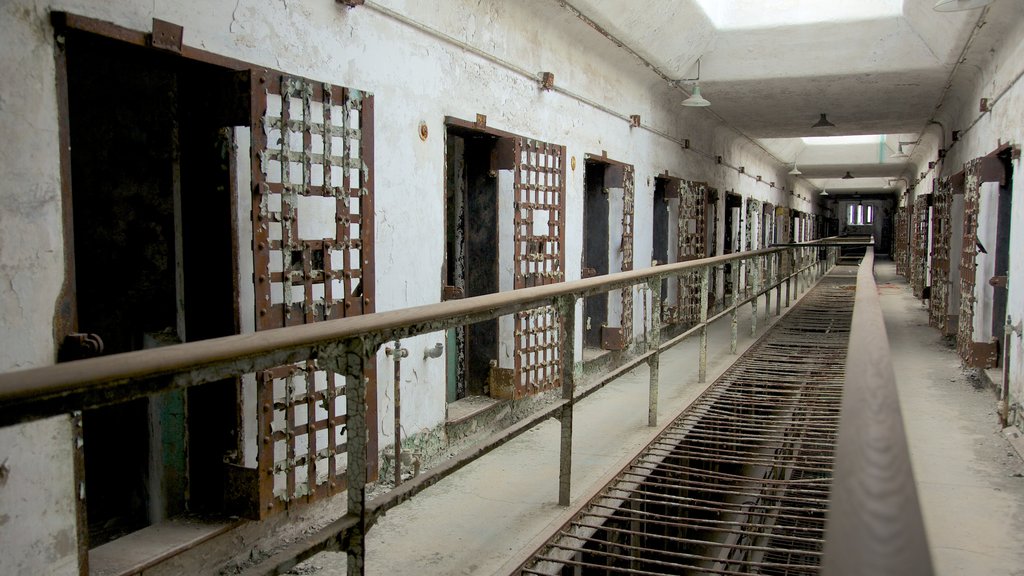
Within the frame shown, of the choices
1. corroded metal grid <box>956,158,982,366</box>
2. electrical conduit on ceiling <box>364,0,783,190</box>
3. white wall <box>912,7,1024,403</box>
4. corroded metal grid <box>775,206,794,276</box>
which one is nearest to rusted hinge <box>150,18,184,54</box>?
electrical conduit on ceiling <box>364,0,783,190</box>

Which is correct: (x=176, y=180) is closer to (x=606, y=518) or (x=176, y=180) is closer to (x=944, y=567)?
(x=606, y=518)

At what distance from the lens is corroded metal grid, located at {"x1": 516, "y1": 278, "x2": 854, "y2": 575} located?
3.09 meters

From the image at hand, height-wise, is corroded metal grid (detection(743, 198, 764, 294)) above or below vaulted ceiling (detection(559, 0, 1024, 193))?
below

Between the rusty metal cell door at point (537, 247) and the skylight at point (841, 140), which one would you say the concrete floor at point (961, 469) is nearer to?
the rusty metal cell door at point (537, 247)

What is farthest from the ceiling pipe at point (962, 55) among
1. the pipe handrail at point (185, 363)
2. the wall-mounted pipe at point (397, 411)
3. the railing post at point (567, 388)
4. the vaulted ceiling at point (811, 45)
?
the pipe handrail at point (185, 363)

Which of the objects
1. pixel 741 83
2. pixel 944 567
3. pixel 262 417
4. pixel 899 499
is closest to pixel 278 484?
pixel 262 417

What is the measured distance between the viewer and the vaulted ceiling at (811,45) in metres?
6.70

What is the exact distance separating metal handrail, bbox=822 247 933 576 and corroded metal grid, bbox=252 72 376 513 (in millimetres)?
2181

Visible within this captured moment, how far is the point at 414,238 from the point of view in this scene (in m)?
4.46

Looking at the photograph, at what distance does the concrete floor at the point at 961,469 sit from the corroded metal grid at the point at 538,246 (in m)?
2.49

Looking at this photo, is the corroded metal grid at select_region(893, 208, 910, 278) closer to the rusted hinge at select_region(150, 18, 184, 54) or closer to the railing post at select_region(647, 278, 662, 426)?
the railing post at select_region(647, 278, 662, 426)

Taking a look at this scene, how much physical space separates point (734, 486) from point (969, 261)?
4941 mm

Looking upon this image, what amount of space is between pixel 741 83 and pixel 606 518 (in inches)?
272

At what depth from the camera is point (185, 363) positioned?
1277mm
